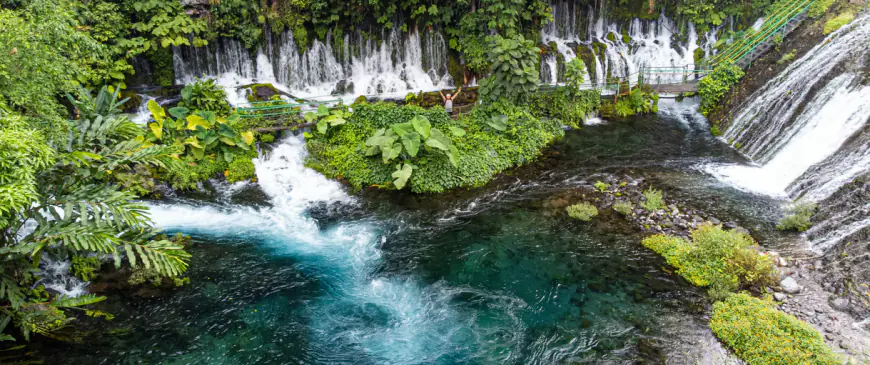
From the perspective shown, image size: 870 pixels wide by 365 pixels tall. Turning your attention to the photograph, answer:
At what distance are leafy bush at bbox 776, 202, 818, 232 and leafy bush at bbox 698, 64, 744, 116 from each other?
374 inches

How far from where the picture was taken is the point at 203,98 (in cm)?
1675

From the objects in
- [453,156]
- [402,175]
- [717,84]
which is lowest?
[402,175]

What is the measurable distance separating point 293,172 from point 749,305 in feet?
44.2

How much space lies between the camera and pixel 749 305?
9.48 metres

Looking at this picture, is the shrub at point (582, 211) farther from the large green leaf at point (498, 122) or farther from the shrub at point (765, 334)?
the large green leaf at point (498, 122)

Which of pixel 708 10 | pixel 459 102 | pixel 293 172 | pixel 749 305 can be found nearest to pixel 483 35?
pixel 459 102

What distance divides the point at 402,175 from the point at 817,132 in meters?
13.6

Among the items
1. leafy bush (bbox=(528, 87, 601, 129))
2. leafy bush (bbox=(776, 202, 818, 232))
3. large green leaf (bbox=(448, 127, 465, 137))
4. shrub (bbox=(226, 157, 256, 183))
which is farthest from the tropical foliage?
leafy bush (bbox=(528, 87, 601, 129))

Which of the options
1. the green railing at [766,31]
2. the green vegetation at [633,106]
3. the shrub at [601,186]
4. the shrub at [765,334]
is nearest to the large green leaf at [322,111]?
the shrub at [601,186]

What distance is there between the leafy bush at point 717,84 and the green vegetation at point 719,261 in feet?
36.3

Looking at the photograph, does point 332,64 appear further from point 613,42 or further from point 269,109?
point 613,42

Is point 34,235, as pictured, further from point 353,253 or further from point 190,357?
point 353,253

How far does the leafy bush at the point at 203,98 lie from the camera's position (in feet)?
54.4

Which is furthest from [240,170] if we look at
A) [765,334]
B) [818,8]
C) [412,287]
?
[818,8]
